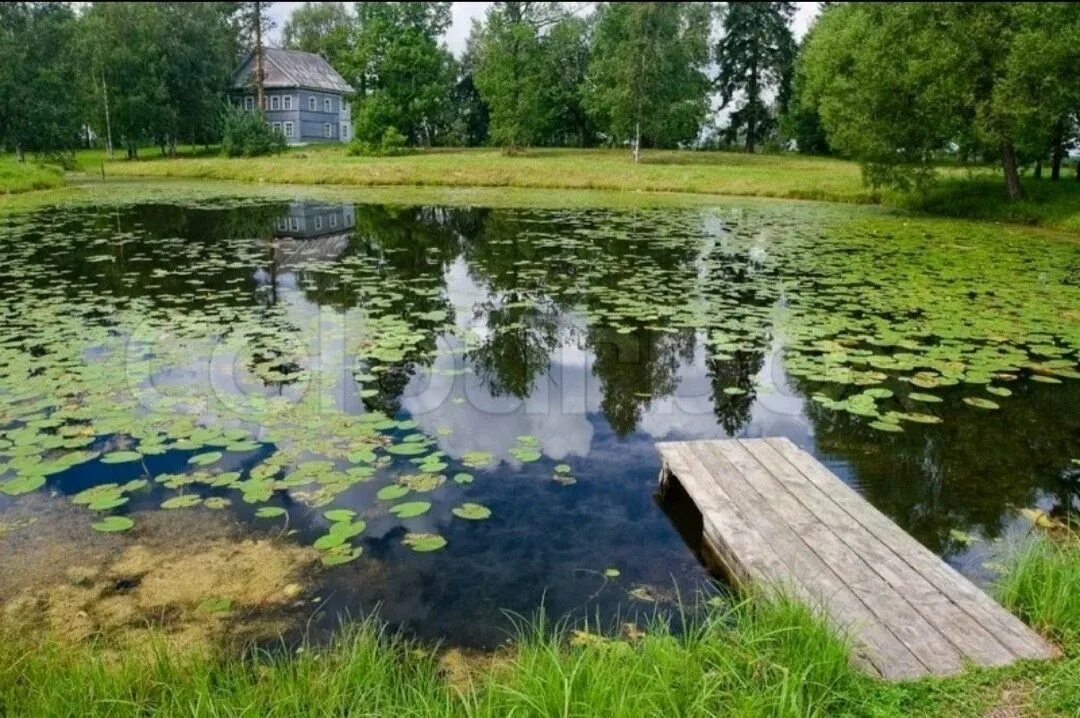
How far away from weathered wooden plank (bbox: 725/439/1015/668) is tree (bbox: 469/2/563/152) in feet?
113

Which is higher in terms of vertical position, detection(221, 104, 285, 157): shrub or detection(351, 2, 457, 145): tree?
detection(351, 2, 457, 145): tree

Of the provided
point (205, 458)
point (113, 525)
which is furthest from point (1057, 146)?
point (113, 525)

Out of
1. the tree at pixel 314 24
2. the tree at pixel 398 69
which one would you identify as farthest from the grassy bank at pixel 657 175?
the tree at pixel 314 24

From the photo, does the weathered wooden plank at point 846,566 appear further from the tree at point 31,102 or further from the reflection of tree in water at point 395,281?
the tree at point 31,102

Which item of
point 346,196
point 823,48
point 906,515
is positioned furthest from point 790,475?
point 823,48

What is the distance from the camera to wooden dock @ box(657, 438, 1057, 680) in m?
2.85

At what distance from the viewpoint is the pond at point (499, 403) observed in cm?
409

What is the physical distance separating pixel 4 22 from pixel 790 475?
2091 inches

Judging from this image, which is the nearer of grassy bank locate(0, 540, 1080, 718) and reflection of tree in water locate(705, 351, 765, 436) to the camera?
grassy bank locate(0, 540, 1080, 718)

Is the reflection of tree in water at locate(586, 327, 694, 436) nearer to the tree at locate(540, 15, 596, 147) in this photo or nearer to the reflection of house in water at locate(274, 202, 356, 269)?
the reflection of house in water at locate(274, 202, 356, 269)

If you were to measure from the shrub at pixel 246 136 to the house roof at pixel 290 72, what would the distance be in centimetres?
1084

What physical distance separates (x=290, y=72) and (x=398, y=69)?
466 inches

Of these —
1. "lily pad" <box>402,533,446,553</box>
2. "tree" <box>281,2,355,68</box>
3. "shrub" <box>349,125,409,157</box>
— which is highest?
"tree" <box>281,2,355,68</box>

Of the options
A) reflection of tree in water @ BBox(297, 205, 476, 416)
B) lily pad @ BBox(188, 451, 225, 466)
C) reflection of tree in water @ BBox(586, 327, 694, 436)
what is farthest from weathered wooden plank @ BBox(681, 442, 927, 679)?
lily pad @ BBox(188, 451, 225, 466)
